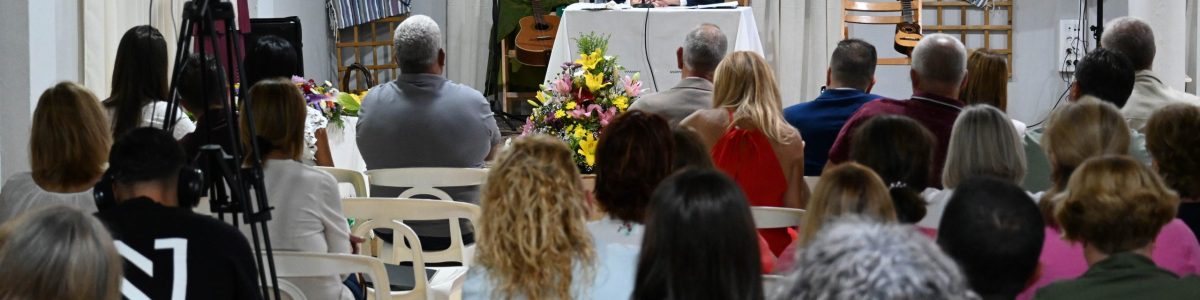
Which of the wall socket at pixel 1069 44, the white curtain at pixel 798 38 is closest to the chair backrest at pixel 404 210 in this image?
the white curtain at pixel 798 38

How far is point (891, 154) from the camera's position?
2900 mm

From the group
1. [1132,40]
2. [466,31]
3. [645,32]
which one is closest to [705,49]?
[1132,40]

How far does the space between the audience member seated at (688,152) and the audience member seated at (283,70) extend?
1.91 metres

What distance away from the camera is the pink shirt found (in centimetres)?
259

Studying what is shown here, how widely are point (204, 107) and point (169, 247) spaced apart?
2.44 ft

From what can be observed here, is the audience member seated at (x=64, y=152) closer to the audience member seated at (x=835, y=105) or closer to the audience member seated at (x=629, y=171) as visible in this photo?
the audience member seated at (x=629, y=171)

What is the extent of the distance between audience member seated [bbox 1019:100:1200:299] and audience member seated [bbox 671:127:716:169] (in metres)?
0.68

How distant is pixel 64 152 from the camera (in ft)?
9.77

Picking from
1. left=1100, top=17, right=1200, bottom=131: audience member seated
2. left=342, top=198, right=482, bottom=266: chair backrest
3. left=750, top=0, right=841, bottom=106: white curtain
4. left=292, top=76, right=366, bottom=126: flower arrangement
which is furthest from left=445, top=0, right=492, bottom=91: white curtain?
left=342, top=198, right=482, bottom=266: chair backrest

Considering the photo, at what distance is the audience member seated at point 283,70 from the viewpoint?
461cm

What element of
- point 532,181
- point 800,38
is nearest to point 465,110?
point 532,181

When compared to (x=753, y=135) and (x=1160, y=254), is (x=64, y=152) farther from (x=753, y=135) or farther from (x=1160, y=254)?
(x=1160, y=254)

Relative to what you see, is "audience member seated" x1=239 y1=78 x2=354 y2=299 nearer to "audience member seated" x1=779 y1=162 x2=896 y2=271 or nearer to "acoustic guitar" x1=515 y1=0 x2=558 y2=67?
"audience member seated" x1=779 y1=162 x2=896 y2=271

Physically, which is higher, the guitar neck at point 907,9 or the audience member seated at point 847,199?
the guitar neck at point 907,9
